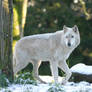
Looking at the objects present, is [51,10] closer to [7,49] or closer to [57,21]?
[57,21]

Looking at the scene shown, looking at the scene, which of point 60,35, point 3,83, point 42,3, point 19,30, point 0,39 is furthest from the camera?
point 42,3

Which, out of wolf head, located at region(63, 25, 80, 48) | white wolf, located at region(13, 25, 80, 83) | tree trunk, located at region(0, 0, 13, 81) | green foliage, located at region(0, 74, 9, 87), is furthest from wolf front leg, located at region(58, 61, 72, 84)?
green foliage, located at region(0, 74, 9, 87)

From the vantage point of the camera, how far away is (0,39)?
319 inches

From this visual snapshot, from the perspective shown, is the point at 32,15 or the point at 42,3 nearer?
the point at 32,15

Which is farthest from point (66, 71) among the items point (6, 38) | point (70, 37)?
point (6, 38)

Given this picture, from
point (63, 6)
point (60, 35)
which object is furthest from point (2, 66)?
point (63, 6)

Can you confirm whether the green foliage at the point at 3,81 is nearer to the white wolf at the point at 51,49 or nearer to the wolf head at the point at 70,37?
the white wolf at the point at 51,49

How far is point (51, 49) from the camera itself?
9117 millimetres

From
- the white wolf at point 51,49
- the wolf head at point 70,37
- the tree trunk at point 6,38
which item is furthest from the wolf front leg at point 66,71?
the tree trunk at point 6,38

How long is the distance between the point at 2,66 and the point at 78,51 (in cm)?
1710

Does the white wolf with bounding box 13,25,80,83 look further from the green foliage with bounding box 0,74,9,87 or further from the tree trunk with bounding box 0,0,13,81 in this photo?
the green foliage with bounding box 0,74,9,87

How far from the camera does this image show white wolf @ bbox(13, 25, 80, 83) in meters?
8.96

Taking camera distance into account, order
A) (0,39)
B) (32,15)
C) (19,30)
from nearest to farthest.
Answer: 1. (0,39)
2. (19,30)
3. (32,15)

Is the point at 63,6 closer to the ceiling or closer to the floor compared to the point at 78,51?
closer to the ceiling
